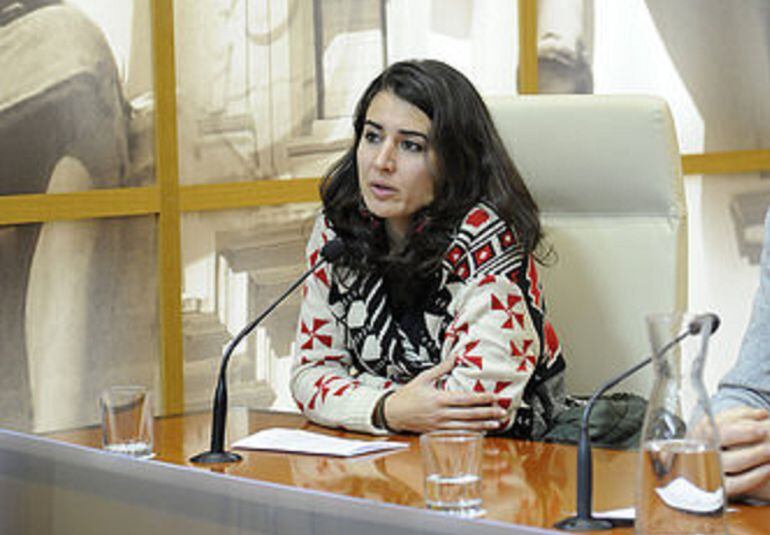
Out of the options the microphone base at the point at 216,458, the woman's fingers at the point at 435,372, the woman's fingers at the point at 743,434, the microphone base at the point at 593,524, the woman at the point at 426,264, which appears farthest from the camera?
the woman at the point at 426,264

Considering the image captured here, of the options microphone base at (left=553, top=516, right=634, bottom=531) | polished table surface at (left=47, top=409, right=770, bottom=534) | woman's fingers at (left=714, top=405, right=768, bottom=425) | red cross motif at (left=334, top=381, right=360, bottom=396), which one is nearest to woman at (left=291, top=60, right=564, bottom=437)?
red cross motif at (left=334, top=381, right=360, bottom=396)

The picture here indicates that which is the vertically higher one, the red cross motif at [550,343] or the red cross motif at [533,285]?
the red cross motif at [533,285]

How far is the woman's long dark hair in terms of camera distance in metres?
2.28

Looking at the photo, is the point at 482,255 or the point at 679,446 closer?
the point at 679,446

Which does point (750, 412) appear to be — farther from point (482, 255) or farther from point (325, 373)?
point (325, 373)

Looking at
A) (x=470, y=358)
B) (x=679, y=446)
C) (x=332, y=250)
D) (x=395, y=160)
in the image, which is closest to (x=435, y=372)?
(x=470, y=358)

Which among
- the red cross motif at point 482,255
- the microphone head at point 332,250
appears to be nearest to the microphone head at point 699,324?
the microphone head at point 332,250

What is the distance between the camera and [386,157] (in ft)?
7.49

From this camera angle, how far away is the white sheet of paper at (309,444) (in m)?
1.84

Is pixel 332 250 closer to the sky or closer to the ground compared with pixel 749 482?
closer to the sky

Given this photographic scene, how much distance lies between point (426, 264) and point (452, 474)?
83 cm

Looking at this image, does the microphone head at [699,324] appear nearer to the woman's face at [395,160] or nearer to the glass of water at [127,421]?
the glass of water at [127,421]

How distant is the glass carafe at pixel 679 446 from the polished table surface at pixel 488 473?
163mm

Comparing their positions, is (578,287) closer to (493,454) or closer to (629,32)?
(493,454)
